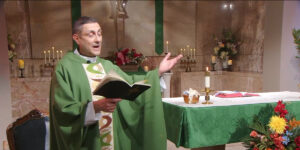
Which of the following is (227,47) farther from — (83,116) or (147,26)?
(83,116)

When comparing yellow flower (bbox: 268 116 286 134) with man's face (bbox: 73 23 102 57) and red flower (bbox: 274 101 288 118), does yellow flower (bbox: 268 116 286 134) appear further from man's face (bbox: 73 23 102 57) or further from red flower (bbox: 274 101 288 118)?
man's face (bbox: 73 23 102 57)

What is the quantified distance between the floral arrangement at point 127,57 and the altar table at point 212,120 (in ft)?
12.0

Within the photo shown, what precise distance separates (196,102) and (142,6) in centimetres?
486

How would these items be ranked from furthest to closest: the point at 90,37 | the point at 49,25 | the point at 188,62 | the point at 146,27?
the point at 188,62 → the point at 146,27 → the point at 49,25 → the point at 90,37

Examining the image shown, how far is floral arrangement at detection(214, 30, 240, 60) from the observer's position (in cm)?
740

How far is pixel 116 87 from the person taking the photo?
1.70m

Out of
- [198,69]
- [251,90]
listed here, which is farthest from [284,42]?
[198,69]

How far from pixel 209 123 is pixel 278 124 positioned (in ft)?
2.40

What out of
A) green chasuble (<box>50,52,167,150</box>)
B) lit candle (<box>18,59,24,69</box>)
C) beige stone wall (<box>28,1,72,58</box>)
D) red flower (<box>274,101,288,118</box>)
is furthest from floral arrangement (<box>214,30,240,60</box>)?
green chasuble (<box>50,52,167,150</box>)

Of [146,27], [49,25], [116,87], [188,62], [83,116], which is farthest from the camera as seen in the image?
[188,62]

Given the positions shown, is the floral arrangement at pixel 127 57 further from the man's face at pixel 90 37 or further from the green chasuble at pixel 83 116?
the man's face at pixel 90 37

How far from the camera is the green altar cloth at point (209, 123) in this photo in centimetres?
285

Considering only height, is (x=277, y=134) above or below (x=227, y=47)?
below

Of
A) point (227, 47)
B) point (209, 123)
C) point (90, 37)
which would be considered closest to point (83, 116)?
point (90, 37)
